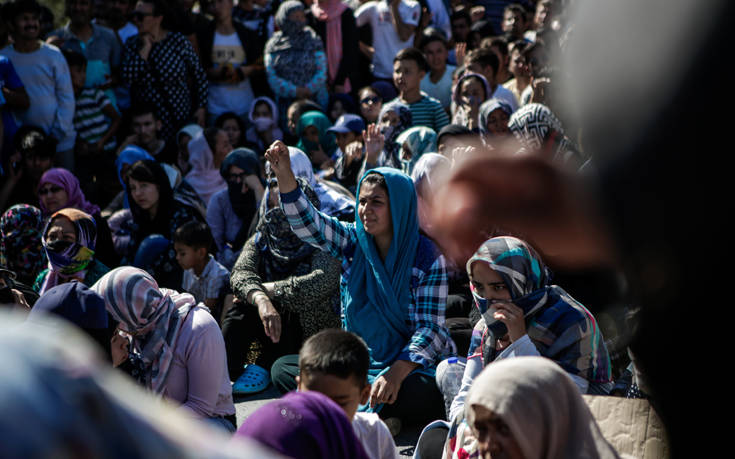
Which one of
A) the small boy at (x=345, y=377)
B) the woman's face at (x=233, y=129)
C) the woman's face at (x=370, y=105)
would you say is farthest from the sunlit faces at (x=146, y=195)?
the small boy at (x=345, y=377)

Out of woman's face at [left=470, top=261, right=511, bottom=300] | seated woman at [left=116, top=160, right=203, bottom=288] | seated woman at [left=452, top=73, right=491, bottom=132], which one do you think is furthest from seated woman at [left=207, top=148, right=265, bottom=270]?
woman's face at [left=470, top=261, right=511, bottom=300]

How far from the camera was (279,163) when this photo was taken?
12.8ft

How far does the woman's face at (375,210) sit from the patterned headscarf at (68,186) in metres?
2.54

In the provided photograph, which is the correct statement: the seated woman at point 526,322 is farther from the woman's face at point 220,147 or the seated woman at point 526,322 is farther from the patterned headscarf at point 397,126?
the woman's face at point 220,147

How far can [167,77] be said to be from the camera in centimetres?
718

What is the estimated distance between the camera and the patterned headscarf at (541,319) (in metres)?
3.06

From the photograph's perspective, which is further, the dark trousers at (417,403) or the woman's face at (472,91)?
the woman's face at (472,91)

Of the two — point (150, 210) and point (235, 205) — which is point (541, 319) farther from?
point (150, 210)

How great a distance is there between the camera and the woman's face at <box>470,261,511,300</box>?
3.20m

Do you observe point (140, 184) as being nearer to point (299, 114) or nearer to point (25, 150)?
point (25, 150)

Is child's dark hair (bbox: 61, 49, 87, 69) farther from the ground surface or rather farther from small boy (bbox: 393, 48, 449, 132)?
the ground surface

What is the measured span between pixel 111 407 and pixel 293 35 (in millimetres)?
7344

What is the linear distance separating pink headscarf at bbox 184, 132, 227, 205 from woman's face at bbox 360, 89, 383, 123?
144cm

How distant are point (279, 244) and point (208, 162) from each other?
217cm
